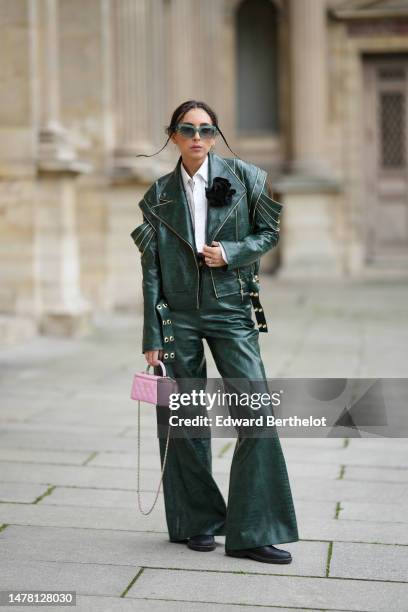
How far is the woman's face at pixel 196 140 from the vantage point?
4516 millimetres

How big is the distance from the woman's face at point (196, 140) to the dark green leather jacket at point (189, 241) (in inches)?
3.4

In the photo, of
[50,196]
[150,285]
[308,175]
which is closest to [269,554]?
A: [150,285]

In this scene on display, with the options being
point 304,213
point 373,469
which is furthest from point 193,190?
point 304,213

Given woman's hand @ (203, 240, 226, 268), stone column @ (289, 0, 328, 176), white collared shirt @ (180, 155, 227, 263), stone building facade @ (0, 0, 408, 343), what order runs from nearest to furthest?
woman's hand @ (203, 240, 226, 268) → white collared shirt @ (180, 155, 227, 263) → stone building facade @ (0, 0, 408, 343) → stone column @ (289, 0, 328, 176)

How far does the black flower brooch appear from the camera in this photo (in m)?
4.52

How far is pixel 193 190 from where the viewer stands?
15.1 ft

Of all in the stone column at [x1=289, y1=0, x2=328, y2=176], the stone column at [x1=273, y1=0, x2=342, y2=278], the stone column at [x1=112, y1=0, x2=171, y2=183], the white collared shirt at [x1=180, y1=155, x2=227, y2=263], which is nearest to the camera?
the white collared shirt at [x1=180, y1=155, x2=227, y2=263]

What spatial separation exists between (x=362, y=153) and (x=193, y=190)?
16.3m

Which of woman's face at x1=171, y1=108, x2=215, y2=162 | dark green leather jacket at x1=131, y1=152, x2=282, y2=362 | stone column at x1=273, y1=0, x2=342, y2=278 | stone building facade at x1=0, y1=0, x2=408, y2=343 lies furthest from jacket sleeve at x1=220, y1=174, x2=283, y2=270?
stone column at x1=273, y1=0, x2=342, y2=278

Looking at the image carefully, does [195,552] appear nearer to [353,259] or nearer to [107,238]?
[107,238]

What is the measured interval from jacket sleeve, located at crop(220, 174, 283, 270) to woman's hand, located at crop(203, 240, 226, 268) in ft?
0.09

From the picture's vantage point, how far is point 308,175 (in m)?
19.5

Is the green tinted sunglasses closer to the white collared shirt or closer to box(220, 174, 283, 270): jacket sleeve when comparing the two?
the white collared shirt

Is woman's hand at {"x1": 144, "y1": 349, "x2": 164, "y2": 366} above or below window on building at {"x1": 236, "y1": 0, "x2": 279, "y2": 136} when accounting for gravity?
below
